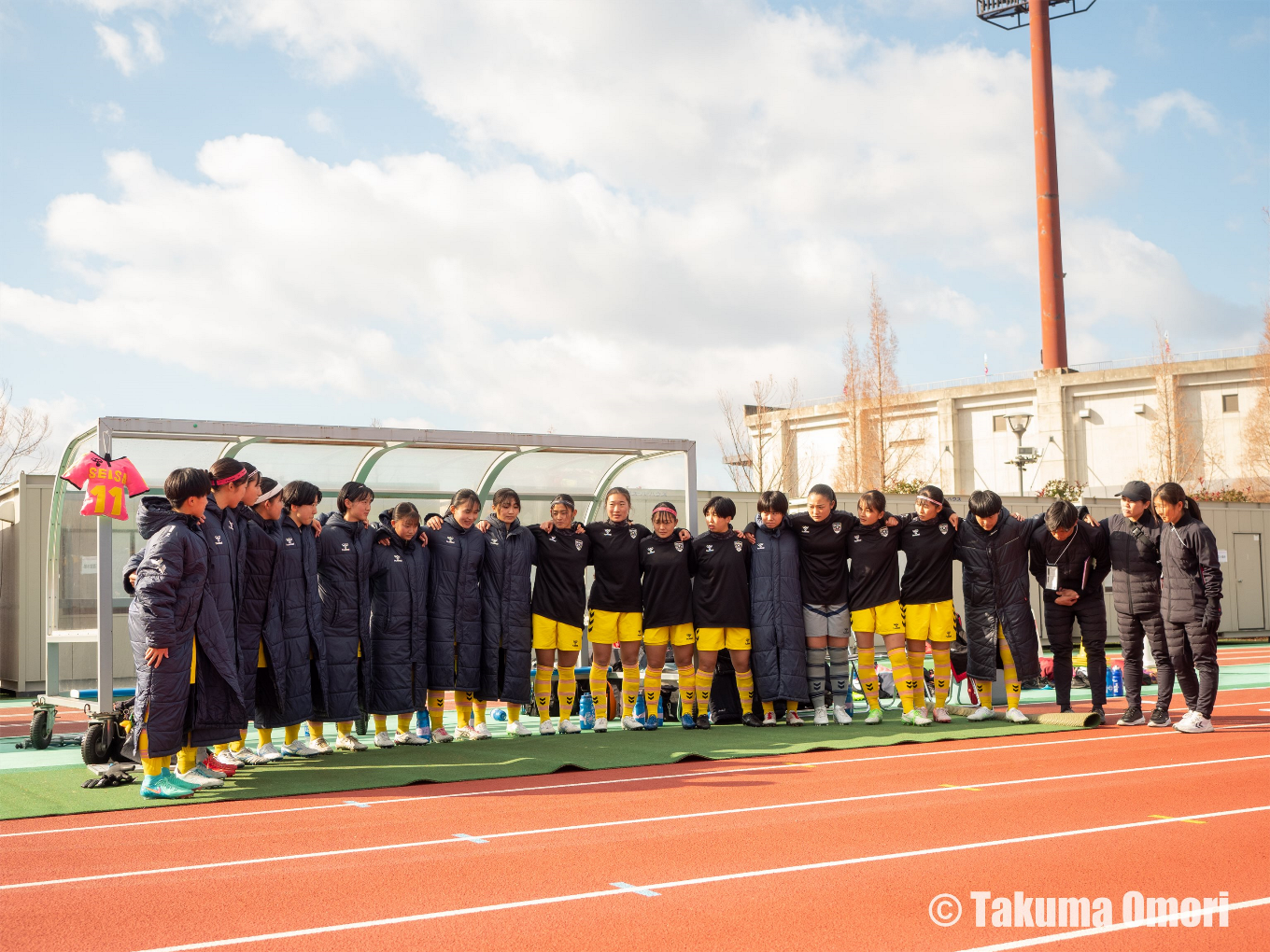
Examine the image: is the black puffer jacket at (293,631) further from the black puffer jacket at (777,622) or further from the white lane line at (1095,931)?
the white lane line at (1095,931)

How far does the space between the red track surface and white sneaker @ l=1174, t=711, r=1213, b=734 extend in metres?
1.69

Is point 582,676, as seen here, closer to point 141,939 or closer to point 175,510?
point 175,510

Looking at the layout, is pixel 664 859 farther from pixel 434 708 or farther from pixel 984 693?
pixel 984 693

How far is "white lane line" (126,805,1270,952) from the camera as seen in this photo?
166 inches

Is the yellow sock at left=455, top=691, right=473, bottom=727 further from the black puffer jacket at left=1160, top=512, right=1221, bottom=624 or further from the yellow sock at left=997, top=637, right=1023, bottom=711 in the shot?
the black puffer jacket at left=1160, top=512, right=1221, bottom=624

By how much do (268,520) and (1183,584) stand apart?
775cm

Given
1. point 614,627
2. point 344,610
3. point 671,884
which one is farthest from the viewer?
point 614,627

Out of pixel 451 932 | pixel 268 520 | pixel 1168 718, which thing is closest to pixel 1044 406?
pixel 1168 718

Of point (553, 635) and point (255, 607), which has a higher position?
point (255, 607)

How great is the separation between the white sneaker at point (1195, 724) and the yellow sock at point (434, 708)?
6468 mm

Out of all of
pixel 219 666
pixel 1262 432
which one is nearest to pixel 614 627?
pixel 219 666

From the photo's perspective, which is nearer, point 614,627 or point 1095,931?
point 1095,931

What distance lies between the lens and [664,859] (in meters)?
5.34

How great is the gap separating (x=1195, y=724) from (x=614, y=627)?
5.16m
